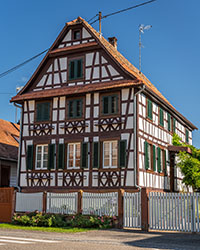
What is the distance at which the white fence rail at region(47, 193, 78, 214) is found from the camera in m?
19.3

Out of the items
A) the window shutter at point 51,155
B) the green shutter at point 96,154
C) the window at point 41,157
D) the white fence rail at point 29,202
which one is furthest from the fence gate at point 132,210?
the window at point 41,157

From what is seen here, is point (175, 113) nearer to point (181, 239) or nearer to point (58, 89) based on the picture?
point (58, 89)

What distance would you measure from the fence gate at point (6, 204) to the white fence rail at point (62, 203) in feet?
8.51

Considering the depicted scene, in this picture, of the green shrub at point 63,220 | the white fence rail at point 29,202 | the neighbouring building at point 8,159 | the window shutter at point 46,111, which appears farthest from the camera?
the neighbouring building at point 8,159

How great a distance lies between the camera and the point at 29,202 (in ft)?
68.7

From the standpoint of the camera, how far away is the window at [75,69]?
75.3ft

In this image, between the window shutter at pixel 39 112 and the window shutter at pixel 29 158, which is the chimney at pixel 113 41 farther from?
the window shutter at pixel 29 158

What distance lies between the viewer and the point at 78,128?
72.4 ft

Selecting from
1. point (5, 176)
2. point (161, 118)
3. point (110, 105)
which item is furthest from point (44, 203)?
point (5, 176)

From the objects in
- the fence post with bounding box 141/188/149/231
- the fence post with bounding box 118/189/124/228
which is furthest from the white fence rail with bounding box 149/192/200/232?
the fence post with bounding box 118/189/124/228

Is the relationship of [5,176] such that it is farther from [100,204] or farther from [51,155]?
[100,204]

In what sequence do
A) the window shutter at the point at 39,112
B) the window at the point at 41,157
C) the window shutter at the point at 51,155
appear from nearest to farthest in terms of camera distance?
1. the window shutter at the point at 51,155
2. the window at the point at 41,157
3. the window shutter at the point at 39,112

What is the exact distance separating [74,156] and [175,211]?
8114 mm

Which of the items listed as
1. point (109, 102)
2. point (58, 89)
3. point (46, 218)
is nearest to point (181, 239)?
point (46, 218)
